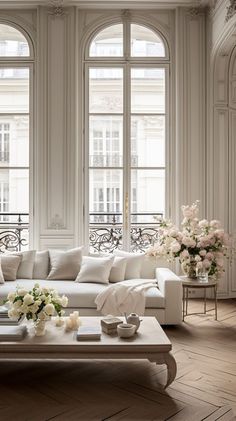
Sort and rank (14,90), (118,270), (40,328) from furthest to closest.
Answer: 1. (14,90)
2. (118,270)
3. (40,328)

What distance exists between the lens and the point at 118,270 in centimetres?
507

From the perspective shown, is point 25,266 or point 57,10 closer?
point 25,266

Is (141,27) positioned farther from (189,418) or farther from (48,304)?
(189,418)

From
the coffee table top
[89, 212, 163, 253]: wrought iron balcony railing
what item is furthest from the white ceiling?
the coffee table top

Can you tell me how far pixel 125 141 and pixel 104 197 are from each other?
816 mm

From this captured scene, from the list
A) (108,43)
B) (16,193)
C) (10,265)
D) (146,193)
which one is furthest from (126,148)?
(10,265)

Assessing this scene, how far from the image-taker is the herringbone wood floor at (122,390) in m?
2.70

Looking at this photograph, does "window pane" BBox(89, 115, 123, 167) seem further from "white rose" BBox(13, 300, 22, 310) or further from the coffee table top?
the coffee table top

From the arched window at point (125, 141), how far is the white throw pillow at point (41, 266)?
914 millimetres

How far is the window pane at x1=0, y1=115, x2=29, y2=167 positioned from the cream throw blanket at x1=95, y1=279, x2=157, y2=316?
2.42 metres

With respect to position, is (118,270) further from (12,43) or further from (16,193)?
(12,43)

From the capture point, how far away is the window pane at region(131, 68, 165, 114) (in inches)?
239

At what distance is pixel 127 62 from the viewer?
605cm

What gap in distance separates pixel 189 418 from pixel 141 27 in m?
5.12
